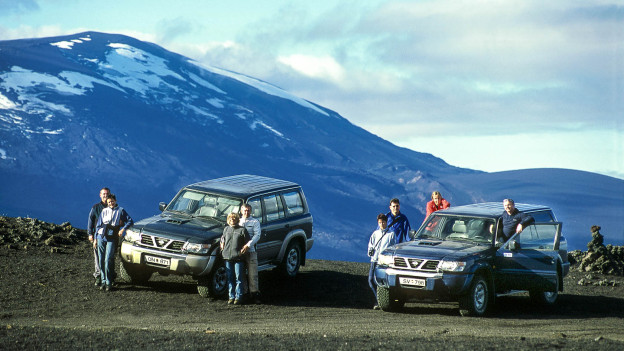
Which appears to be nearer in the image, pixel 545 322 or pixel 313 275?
pixel 545 322

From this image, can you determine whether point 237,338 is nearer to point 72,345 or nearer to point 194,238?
point 72,345

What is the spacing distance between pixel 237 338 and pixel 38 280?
739 cm

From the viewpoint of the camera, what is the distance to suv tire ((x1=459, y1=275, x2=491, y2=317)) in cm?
1293

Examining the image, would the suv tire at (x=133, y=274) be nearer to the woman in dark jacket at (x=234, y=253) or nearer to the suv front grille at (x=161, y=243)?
the suv front grille at (x=161, y=243)

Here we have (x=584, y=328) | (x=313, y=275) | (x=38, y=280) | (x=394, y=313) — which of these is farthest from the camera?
(x=313, y=275)

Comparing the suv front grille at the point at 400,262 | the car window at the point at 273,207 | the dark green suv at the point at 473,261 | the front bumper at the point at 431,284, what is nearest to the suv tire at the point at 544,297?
the dark green suv at the point at 473,261

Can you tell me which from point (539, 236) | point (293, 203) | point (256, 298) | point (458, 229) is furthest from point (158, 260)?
point (539, 236)

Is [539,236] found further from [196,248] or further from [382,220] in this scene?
[196,248]

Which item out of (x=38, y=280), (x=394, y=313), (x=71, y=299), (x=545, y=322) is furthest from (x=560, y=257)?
(x=38, y=280)

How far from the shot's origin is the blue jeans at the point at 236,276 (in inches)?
555

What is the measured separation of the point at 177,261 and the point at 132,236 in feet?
3.97

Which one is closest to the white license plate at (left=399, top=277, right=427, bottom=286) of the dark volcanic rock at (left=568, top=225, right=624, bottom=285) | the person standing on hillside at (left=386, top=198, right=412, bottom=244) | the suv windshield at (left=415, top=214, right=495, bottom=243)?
the suv windshield at (left=415, top=214, right=495, bottom=243)

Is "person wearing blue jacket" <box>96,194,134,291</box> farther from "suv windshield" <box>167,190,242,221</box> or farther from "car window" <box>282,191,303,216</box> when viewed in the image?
"car window" <box>282,191,303,216</box>

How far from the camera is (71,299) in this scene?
1432 cm
